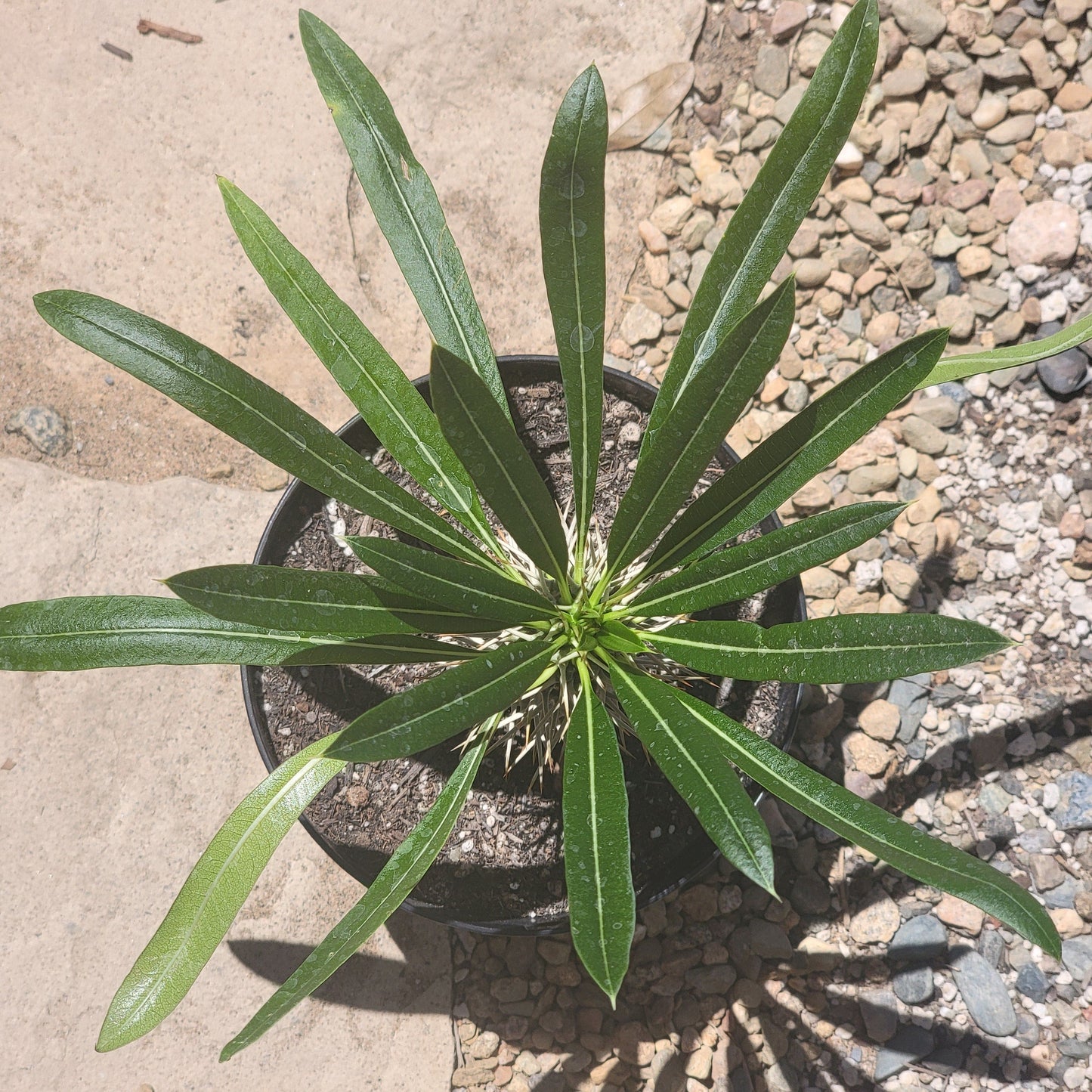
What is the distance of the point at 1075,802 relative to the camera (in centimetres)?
152

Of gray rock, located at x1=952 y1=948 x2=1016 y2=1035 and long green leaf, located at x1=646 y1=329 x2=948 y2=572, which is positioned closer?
long green leaf, located at x1=646 y1=329 x2=948 y2=572

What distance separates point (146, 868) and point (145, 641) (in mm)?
800

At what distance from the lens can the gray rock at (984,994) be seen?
4.80ft

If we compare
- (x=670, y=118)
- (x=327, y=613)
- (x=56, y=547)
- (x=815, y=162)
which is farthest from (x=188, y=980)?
(x=670, y=118)

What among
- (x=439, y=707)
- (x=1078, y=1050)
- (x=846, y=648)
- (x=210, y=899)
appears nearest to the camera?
(x=439, y=707)

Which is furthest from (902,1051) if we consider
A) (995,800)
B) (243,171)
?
(243,171)

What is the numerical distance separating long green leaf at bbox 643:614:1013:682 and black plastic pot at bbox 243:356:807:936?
0.31 m

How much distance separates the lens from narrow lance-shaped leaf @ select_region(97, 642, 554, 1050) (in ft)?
2.55

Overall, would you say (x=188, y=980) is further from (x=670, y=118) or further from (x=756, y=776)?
(x=670, y=118)

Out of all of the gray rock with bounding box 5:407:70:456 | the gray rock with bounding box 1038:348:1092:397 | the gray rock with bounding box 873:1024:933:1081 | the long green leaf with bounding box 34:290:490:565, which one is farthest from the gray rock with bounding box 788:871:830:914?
the gray rock with bounding box 5:407:70:456

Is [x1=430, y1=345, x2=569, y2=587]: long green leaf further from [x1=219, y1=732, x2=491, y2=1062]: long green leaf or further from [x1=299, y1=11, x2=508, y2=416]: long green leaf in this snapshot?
[x1=219, y1=732, x2=491, y2=1062]: long green leaf

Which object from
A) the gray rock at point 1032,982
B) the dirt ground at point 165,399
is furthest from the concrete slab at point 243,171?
the gray rock at point 1032,982

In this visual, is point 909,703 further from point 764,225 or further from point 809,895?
point 764,225

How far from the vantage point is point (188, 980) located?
99cm
